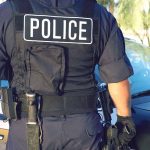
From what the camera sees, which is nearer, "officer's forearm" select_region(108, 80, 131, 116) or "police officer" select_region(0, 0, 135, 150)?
"police officer" select_region(0, 0, 135, 150)

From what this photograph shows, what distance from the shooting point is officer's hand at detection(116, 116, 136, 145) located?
8.07 feet

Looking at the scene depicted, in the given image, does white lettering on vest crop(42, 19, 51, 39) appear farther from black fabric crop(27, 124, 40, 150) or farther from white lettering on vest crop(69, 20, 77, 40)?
black fabric crop(27, 124, 40, 150)

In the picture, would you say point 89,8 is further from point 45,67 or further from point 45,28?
point 45,67

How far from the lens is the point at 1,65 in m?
2.31

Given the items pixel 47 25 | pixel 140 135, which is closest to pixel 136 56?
Answer: pixel 140 135

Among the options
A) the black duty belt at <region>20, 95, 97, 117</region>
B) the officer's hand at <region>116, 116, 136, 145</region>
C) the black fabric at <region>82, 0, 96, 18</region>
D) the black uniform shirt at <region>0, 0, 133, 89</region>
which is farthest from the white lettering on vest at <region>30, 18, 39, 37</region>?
the officer's hand at <region>116, 116, 136, 145</region>

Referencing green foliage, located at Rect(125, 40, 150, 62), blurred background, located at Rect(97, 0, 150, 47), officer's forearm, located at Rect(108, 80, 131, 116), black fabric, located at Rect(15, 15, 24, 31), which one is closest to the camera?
black fabric, located at Rect(15, 15, 24, 31)

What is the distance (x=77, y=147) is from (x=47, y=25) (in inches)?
25.2

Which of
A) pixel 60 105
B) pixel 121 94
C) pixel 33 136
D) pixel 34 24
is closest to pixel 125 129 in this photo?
pixel 121 94

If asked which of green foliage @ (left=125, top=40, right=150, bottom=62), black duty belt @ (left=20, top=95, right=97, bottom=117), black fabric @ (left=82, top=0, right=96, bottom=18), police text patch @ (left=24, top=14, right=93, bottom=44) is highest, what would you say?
black fabric @ (left=82, top=0, right=96, bottom=18)

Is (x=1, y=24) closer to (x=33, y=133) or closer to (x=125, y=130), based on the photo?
(x=33, y=133)

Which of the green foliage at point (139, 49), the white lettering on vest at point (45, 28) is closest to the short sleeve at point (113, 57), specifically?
the white lettering on vest at point (45, 28)

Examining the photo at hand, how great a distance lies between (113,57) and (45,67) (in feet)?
1.15

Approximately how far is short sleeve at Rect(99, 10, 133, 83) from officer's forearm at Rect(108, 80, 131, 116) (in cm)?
3
